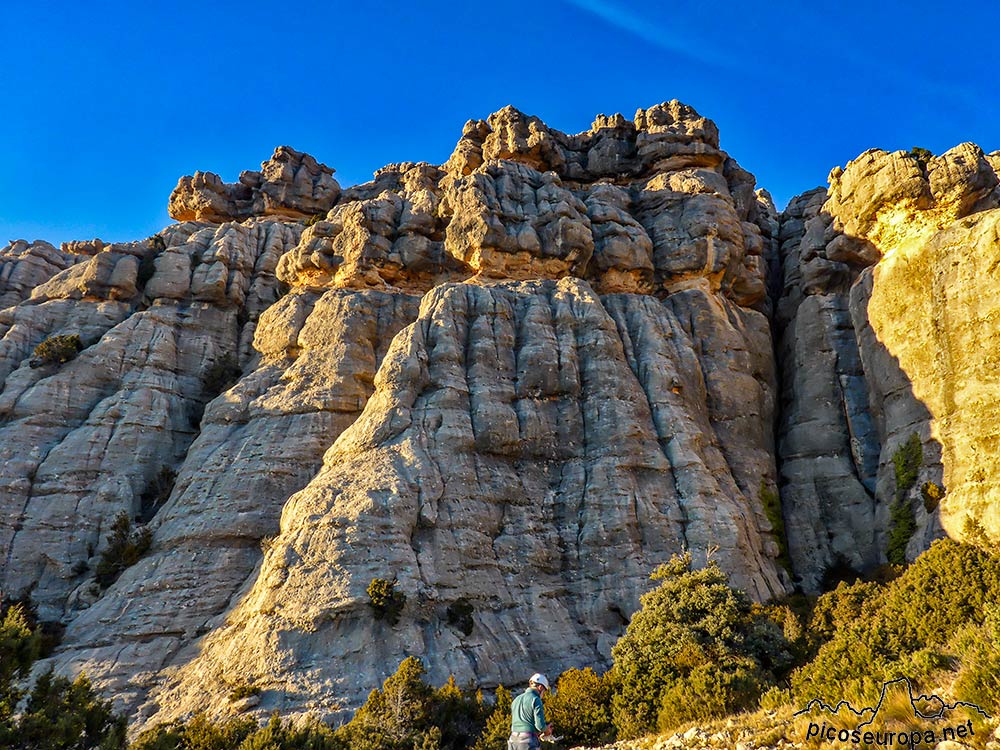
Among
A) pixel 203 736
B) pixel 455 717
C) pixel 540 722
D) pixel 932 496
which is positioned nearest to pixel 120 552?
pixel 203 736

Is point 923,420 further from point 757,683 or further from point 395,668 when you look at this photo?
point 395,668

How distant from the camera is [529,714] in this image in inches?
488

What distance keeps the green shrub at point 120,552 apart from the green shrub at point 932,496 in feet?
132

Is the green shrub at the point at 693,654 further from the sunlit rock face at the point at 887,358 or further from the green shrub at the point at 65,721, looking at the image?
the sunlit rock face at the point at 887,358

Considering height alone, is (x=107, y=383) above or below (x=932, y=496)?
above

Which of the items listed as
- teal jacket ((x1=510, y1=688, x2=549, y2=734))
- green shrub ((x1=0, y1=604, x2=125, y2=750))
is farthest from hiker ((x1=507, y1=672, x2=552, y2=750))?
green shrub ((x1=0, y1=604, x2=125, y2=750))

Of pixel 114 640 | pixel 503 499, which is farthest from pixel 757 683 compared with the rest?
pixel 114 640

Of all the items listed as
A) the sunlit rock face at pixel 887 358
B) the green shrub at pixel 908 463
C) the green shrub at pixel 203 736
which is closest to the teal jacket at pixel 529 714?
the green shrub at pixel 203 736

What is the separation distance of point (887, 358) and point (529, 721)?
35.6 meters

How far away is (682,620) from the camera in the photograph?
74.0 ft

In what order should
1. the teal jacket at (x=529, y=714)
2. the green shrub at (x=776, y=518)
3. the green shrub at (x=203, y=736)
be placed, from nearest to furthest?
the teal jacket at (x=529, y=714)
the green shrub at (x=203, y=736)
the green shrub at (x=776, y=518)

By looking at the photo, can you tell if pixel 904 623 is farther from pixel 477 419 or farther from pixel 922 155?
pixel 922 155

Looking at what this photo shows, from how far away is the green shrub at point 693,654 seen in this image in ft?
60.2

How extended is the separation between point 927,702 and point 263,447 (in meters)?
32.4
